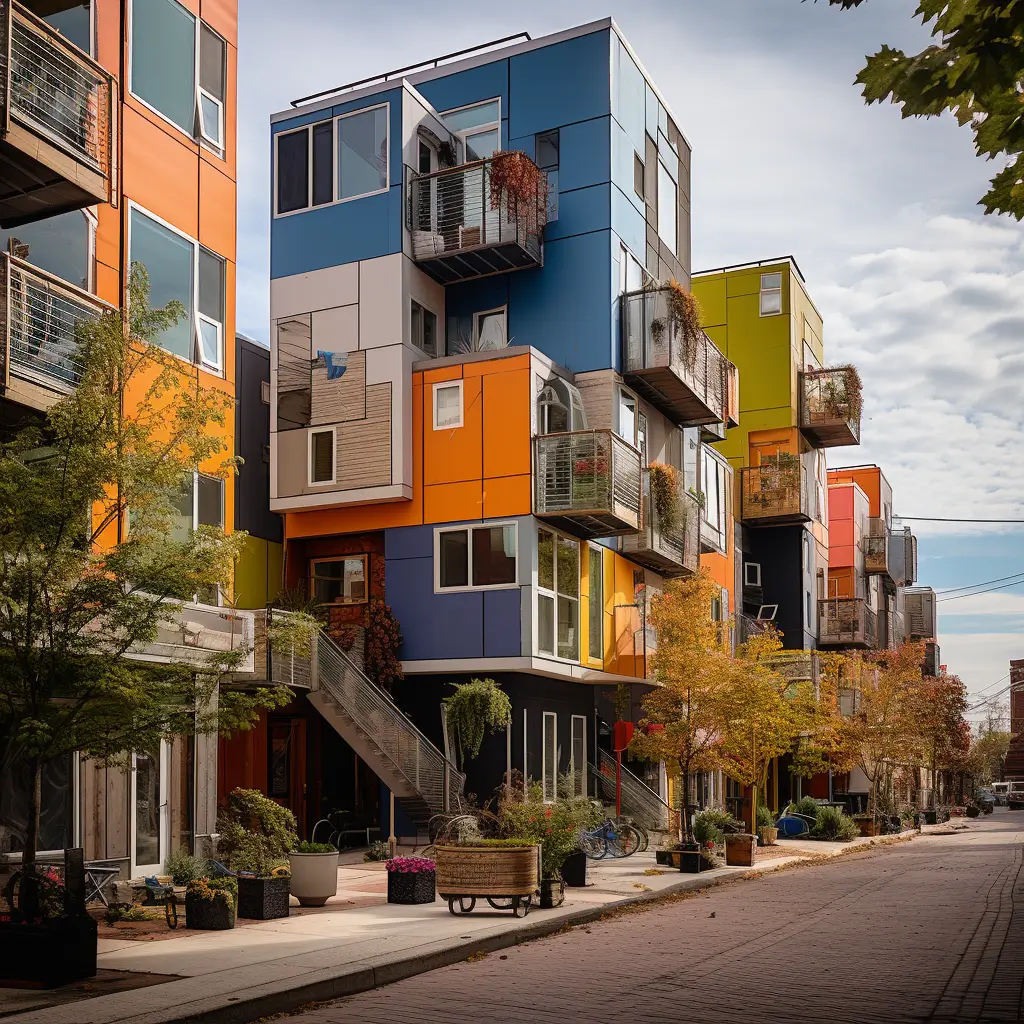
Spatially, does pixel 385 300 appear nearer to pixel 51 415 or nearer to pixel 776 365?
pixel 51 415

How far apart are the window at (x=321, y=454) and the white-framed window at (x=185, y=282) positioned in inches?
371

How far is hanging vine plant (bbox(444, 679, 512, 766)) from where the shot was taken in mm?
25984

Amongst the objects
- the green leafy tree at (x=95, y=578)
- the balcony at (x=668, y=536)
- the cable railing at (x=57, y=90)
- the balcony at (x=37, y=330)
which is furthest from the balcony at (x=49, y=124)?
the balcony at (x=668, y=536)

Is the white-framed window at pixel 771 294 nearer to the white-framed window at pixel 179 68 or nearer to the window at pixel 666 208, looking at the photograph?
the window at pixel 666 208

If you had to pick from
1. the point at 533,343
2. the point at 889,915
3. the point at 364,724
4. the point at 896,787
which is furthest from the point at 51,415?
the point at 896,787

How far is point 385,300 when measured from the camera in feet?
97.0

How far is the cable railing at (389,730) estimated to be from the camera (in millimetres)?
26172

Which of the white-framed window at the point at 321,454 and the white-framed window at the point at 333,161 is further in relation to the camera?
the white-framed window at the point at 333,161

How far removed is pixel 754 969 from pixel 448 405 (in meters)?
18.1

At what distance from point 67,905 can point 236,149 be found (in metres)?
12.9

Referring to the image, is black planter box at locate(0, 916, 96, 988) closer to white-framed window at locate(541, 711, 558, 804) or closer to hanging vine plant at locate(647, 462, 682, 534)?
white-framed window at locate(541, 711, 558, 804)

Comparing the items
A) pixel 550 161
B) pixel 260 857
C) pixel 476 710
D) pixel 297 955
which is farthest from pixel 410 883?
pixel 550 161

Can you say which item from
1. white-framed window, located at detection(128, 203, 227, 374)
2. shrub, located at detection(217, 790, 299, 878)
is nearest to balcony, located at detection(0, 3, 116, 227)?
white-framed window, located at detection(128, 203, 227, 374)

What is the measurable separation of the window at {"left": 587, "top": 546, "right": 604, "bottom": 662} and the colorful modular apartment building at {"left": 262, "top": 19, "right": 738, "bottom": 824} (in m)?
0.09
